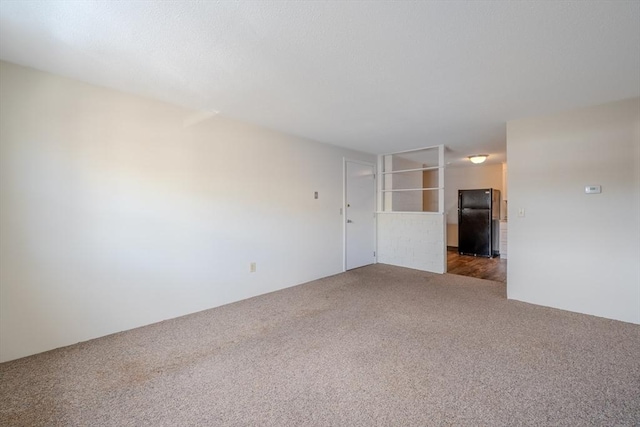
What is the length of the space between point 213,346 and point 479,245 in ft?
20.4

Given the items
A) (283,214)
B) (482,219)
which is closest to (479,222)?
(482,219)

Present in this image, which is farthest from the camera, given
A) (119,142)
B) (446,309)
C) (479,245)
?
(479,245)

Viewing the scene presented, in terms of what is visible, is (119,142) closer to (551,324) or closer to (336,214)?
(336,214)

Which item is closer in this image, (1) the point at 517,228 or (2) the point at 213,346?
(2) the point at 213,346

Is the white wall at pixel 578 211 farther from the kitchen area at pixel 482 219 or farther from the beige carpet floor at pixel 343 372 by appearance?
the kitchen area at pixel 482 219

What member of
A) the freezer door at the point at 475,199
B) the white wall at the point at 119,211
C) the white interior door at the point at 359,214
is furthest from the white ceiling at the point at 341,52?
the freezer door at the point at 475,199

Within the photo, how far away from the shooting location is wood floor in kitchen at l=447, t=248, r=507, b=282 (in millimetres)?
4643

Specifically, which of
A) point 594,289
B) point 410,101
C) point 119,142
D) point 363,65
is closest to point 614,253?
Result: point 594,289

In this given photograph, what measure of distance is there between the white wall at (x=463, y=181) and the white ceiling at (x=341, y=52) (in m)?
4.34

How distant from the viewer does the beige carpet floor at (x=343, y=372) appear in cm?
154

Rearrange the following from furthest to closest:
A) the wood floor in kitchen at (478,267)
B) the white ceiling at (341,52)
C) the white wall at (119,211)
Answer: the wood floor in kitchen at (478,267) → the white wall at (119,211) → the white ceiling at (341,52)

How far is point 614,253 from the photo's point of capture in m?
2.84

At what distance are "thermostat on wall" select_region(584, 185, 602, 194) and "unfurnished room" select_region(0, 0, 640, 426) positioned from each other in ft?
0.06

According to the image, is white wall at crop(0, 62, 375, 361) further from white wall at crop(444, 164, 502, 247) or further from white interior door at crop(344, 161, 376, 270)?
white wall at crop(444, 164, 502, 247)
